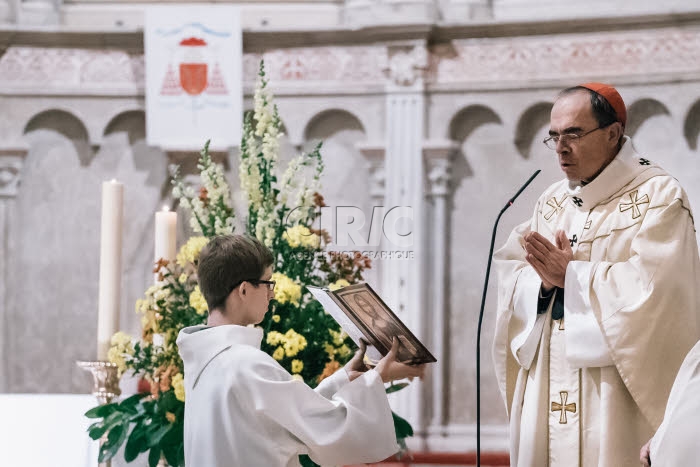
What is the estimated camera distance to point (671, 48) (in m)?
5.07

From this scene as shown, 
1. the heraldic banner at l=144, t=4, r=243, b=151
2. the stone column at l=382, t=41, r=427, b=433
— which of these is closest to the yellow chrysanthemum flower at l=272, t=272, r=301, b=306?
the stone column at l=382, t=41, r=427, b=433

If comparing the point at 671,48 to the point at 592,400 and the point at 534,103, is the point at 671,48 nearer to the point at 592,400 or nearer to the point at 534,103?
the point at 534,103

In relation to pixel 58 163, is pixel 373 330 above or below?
below

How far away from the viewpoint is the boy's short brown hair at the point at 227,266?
2.04 m

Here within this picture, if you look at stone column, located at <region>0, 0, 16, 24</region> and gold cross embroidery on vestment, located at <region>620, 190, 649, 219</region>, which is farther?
stone column, located at <region>0, 0, 16, 24</region>

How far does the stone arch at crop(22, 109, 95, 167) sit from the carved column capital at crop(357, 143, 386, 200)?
1.63 m

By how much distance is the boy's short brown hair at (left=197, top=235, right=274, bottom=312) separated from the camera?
2043mm

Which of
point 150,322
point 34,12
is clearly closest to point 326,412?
point 150,322

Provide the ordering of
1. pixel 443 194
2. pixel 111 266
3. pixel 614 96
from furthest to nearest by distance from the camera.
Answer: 1. pixel 443 194
2. pixel 111 266
3. pixel 614 96

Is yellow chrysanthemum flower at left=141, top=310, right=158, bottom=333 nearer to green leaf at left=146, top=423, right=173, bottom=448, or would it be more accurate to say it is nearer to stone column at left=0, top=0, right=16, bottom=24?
green leaf at left=146, top=423, right=173, bottom=448

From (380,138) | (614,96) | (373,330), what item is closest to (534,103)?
(380,138)

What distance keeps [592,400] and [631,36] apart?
3.07m

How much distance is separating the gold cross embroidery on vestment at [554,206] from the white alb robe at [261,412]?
40.3 inches

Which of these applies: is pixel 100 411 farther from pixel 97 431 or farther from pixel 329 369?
pixel 329 369
